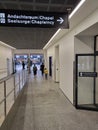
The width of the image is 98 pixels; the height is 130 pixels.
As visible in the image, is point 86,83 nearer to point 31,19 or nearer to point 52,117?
point 52,117

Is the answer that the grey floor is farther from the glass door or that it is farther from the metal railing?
the glass door

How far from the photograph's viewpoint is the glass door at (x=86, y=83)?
18.0 feet

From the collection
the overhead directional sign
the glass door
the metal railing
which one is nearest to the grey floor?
the metal railing

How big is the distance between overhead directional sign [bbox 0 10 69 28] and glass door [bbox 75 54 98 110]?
7.46ft

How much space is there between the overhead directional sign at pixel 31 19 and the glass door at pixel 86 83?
89.5 inches

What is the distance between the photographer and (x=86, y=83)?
5.57 m

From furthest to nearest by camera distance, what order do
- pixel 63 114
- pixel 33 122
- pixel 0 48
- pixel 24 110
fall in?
1. pixel 0 48
2. pixel 24 110
3. pixel 63 114
4. pixel 33 122

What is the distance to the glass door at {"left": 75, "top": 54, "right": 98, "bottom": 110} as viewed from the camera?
18.0ft

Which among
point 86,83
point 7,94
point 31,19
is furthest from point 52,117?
point 31,19

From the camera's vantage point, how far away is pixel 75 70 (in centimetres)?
543

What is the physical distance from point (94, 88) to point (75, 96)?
2.46ft

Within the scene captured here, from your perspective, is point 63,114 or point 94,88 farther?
point 94,88

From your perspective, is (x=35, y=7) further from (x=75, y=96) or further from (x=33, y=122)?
(x=75, y=96)

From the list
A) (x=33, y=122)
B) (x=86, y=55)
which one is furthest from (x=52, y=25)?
(x=33, y=122)
